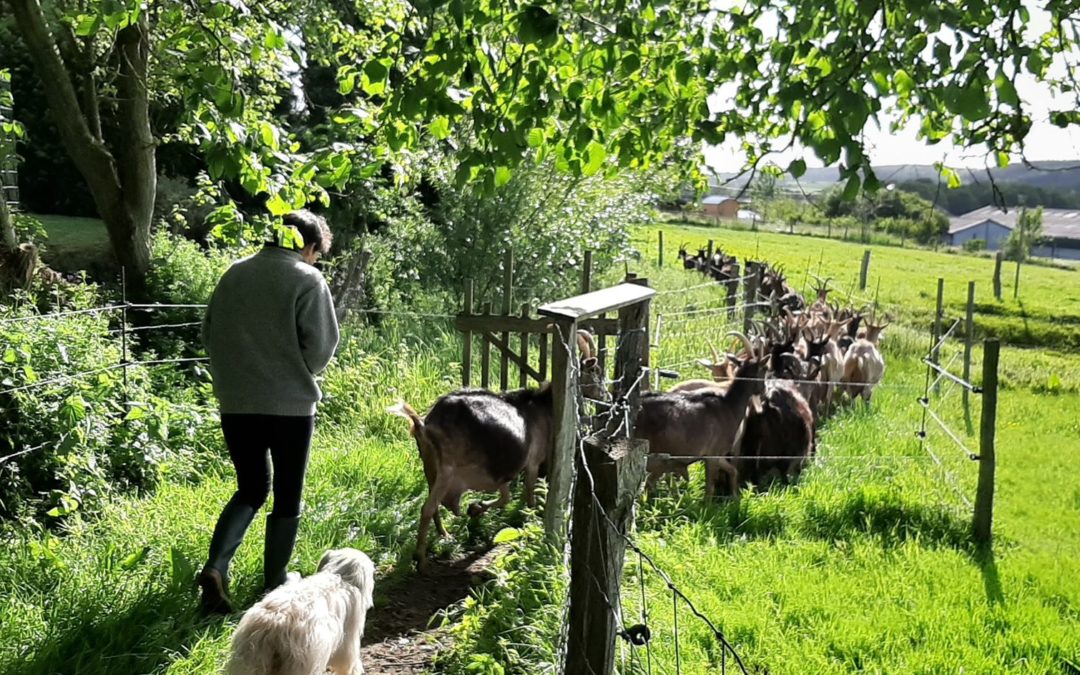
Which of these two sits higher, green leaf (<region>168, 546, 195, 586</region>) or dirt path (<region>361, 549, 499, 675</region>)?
green leaf (<region>168, 546, 195, 586</region>)

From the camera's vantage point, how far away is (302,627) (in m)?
3.56

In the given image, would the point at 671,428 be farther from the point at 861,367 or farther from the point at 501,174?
the point at 861,367

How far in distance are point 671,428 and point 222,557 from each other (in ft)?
12.5

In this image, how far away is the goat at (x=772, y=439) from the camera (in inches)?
336

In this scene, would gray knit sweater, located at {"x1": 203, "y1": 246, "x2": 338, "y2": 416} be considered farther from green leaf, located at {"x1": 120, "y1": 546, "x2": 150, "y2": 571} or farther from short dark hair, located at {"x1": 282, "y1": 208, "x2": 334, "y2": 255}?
green leaf, located at {"x1": 120, "y1": 546, "x2": 150, "y2": 571}

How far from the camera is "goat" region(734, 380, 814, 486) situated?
8.53 m

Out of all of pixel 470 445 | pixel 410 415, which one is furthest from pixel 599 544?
pixel 470 445

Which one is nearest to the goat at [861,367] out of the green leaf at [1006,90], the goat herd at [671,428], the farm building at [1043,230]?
the goat herd at [671,428]

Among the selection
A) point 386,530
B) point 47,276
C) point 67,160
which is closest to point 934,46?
point 386,530

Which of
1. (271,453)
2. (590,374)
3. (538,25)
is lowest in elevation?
(271,453)

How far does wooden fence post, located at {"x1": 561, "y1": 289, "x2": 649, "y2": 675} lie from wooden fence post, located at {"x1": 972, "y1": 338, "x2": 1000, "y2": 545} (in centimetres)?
528

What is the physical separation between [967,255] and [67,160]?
48020mm

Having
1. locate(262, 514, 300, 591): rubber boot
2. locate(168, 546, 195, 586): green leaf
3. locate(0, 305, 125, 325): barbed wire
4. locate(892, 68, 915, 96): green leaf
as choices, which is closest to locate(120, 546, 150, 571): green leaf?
locate(168, 546, 195, 586): green leaf

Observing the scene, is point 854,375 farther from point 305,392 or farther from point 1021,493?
point 305,392
